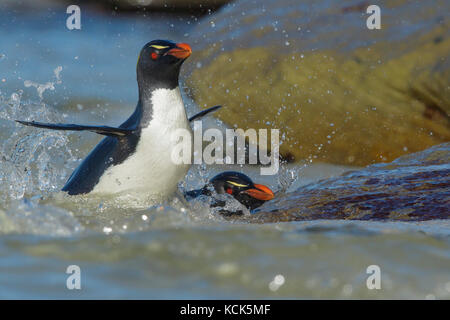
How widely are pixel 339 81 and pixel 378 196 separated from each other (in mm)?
1909

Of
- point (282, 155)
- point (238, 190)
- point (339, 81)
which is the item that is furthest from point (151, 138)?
point (339, 81)

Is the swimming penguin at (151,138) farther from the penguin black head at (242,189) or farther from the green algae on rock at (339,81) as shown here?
the green algae on rock at (339,81)

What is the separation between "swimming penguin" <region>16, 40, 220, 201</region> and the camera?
3.28 meters

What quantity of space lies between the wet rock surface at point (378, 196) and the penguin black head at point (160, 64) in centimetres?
88

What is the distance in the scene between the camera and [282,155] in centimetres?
541

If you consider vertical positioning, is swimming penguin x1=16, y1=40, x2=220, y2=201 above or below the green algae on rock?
below

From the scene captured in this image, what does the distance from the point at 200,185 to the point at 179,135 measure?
3.65 ft

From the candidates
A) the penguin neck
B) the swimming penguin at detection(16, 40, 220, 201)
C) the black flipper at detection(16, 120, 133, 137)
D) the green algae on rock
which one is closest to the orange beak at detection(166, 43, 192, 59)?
the swimming penguin at detection(16, 40, 220, 201)

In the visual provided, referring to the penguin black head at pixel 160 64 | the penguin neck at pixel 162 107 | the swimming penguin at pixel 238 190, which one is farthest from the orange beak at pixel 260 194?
the penguin black head at pixel 160 64

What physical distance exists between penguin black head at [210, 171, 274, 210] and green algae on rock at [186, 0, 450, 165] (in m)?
1.55

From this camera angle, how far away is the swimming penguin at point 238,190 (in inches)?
148

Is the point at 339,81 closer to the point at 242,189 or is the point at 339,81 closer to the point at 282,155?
the point at 282,155

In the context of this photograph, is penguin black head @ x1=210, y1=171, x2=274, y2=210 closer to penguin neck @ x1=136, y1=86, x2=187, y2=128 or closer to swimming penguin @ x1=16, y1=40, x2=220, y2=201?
swimming penguin @ x1=16, y1=40, x2=220, y2=201

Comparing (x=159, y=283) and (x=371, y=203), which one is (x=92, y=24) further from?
(x=159, y=283)
